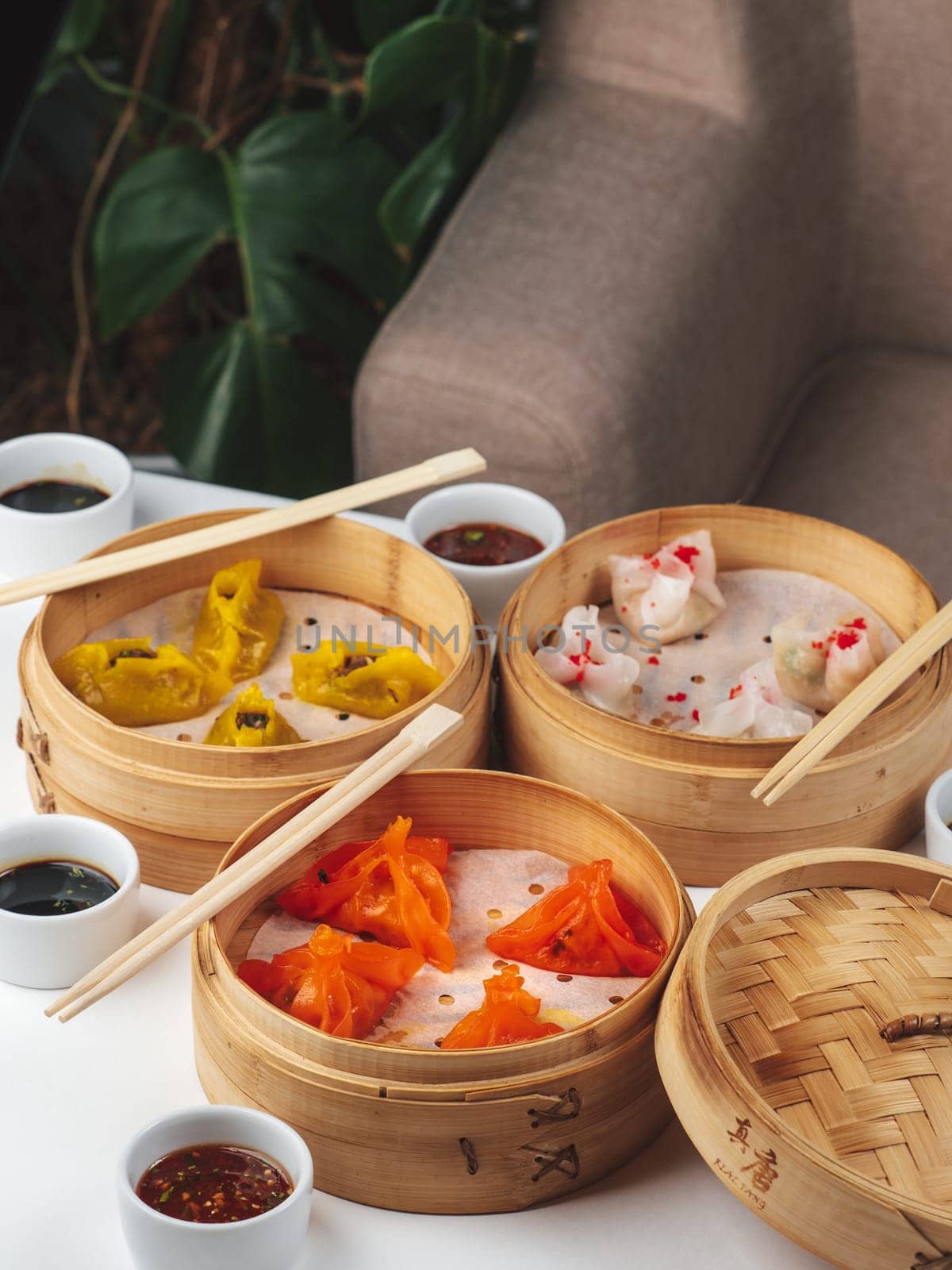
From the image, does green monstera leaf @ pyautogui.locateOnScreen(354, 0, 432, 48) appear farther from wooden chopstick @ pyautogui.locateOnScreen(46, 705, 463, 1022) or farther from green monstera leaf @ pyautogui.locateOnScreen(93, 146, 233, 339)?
wooden chopstick @ pyautogui.locateOnScreen(46, 705, 463, 1022)

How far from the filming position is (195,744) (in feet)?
4.27

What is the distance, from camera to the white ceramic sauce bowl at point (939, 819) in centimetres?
133

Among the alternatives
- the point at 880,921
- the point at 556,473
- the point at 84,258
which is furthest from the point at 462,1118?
the point at 84,258

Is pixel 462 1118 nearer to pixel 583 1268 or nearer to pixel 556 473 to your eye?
pixel 583 1268

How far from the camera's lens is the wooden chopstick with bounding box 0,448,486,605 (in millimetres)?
1476

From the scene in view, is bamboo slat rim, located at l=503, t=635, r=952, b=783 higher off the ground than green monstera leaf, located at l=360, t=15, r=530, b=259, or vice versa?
green monstera leaf, located at l=360, t=15, r=530, b=259

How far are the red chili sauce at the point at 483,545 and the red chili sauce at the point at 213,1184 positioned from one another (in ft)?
2.68

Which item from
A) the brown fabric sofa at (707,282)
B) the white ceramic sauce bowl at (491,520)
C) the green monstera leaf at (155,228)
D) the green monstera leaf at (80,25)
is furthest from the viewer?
the green monstera leaf at (80,25)

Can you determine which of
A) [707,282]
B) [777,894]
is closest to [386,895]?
[777,894]

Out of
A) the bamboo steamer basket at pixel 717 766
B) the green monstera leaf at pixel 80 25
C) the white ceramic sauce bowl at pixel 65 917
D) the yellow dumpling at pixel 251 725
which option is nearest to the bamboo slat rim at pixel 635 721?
the bamboo steamer basket at pixel 717 766

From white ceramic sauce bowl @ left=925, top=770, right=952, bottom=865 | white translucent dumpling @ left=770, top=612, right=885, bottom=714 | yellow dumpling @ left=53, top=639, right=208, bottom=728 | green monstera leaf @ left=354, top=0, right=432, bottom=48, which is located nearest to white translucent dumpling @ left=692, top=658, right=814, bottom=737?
white translucent dumpling @ left=770, top=612, right=885, bottom=714

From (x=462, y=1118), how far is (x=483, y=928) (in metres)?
0.24

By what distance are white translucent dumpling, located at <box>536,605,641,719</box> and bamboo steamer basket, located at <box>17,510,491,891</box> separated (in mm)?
71

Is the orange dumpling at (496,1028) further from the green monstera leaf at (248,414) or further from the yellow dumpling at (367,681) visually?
the green monstera leaf at (248,414)
